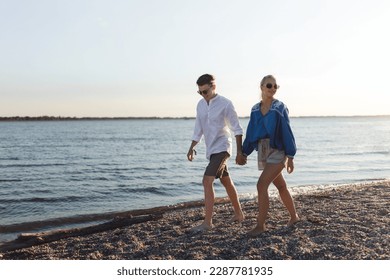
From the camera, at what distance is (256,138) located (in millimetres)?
5891

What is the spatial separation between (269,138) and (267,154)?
0.72ft

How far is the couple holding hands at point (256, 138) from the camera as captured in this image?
18.7ft

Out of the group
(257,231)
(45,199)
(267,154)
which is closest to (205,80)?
(267,154)

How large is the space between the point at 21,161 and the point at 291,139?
22.9 meters

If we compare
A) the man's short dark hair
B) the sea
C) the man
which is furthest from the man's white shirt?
the sea

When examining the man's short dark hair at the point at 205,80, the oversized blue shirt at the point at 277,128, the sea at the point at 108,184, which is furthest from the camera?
the sea at the point at 108,184

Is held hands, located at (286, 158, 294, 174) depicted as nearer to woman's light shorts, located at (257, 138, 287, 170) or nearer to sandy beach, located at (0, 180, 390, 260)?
woman's light shorts, located at (257, 138, 287, 170)

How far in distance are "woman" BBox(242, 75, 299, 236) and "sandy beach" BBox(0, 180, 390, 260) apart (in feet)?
1.94

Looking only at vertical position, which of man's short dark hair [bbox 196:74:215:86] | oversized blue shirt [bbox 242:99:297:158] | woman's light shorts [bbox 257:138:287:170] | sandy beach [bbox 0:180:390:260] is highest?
man's short dark hair [bbox 196:74:215:86]

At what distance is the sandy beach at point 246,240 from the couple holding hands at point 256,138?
0.38 m

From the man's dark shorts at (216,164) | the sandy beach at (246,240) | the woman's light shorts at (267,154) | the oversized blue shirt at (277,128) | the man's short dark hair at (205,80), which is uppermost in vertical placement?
the man's short dark hair at (205,80)

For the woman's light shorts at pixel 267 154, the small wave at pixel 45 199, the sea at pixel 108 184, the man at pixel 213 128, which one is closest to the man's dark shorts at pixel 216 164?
the man at pixel 213 128

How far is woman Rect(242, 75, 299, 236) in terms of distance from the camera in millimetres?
5664

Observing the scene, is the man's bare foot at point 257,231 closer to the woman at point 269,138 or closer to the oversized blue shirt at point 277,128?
the woman at point 269,138
